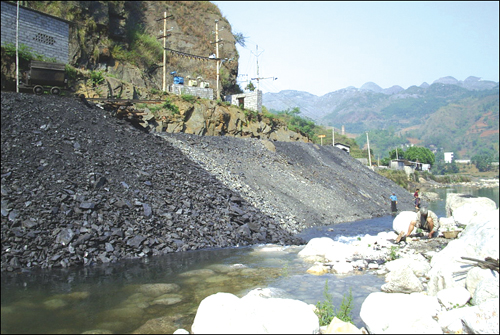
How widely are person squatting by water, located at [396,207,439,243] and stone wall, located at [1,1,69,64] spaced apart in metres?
19.4

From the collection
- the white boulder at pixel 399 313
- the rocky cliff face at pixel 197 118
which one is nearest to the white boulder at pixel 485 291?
the white boulder at pixel 399 313

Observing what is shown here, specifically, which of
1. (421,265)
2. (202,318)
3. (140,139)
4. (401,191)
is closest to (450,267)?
(421,265)

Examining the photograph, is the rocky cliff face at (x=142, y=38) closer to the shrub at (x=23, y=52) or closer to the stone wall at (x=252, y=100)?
the shrub at (x=23, y=52)

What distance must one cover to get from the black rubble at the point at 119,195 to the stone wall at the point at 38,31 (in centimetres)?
637

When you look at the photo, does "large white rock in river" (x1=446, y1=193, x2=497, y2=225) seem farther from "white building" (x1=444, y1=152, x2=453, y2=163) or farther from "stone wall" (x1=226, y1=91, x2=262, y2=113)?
"white building" (x1=444, y1=152, x2=453, y2=163)

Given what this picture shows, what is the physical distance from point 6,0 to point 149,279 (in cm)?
1758

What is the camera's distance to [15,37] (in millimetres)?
18281

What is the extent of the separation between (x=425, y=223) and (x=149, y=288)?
8072 mm

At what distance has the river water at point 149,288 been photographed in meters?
5.62

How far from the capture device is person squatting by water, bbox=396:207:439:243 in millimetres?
10734

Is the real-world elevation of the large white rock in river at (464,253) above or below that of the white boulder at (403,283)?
above

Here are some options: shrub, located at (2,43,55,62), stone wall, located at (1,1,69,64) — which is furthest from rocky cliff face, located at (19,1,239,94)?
shrub, located at (2,43,55,62)

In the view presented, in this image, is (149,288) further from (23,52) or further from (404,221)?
(23,52)

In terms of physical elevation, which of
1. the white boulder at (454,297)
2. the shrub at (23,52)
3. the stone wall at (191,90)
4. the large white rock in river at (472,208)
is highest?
the shrub at (23,52)
